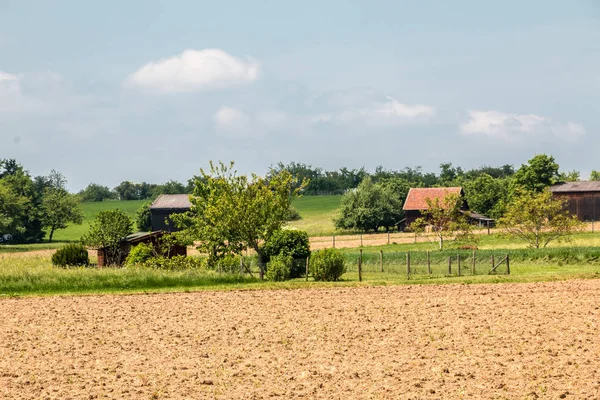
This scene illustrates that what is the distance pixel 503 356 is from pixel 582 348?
8.93ft

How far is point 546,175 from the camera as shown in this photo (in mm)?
121875

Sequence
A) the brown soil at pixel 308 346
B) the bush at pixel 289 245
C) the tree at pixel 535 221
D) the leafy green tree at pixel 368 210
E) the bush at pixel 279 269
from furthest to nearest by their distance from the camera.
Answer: the leafy green tree at pixel 368 210 → the tree at pixel 535 221 → the bush at pixel 289 245 → the bush at pixel 279 269 → the brown soil at pixel 308 346

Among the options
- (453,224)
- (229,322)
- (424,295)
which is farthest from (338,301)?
(453,224)

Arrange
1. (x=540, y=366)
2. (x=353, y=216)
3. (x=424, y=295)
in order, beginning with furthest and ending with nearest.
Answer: (x=353, y=216), (x=424, y=295), (x=540, y=366)

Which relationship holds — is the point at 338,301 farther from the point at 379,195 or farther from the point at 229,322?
the point at 379,195

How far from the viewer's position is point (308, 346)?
2561 cm

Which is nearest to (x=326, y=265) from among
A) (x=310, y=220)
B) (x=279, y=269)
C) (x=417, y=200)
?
(x=279, y=269)

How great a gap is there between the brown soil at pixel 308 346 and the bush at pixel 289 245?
10318 mm

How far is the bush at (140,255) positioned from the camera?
53.8m

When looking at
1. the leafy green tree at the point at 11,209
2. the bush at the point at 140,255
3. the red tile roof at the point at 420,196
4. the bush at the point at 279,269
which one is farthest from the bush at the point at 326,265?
the leafy green tree at the point at 11,209

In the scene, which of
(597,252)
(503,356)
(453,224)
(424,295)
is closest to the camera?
(503,356)

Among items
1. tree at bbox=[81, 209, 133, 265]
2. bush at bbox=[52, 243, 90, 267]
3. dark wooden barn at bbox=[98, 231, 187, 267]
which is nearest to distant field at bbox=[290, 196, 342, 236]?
dark wooden barn at bbox=[98, 231, 187, 267]

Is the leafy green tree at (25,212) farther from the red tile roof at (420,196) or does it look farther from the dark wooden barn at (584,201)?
the dark wooden barn at (584,201)

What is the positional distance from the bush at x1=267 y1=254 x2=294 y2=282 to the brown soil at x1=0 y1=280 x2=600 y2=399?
8.56m
